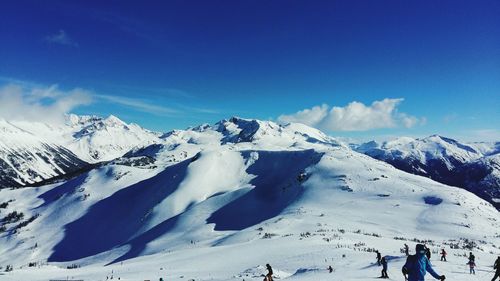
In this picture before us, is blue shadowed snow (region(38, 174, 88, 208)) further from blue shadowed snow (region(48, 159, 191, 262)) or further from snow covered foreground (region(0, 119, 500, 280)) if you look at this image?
blue shadowed snow (region(48, 159, 191, 262))

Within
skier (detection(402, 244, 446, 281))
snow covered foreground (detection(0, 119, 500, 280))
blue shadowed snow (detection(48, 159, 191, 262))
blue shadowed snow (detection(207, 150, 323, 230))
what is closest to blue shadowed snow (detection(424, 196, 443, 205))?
snow covered foreground (detection(0, 119, 500, 280))

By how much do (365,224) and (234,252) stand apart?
28360 mm

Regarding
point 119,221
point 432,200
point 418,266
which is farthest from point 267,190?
point 418,266

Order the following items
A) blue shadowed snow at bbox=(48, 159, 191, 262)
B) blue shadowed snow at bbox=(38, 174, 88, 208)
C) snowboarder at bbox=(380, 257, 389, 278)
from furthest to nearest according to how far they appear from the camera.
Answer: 1. blue shadowed snow at bbox=(38, 174, 88, 208)
2. blue shadowed snow at bbox=(48, 159, 191, 262)
3. snowboarder at bbox=(380, 257, 389, 278)

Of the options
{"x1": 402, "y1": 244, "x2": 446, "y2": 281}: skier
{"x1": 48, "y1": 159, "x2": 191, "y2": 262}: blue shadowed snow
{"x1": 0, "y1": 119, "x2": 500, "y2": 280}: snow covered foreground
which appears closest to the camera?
{"x1": 402, "y1": 244, "x2": 446, "y2": 281}: skier

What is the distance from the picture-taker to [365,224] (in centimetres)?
6594

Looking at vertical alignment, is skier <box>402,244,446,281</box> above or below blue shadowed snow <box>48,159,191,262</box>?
below

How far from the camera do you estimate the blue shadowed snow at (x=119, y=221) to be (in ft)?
285

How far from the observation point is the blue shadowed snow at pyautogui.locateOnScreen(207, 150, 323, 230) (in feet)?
276

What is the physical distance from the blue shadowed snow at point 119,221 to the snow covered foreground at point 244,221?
0.37m

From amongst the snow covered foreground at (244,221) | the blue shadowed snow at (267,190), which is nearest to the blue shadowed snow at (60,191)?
the snow covered foreground at (244,221)

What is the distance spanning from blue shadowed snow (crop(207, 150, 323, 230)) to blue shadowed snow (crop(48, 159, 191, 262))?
12119 millimetres

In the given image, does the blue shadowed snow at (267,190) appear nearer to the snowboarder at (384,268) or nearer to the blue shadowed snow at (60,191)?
the blue shadowed snow at (60,191)

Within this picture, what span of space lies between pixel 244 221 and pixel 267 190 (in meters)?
16.9
